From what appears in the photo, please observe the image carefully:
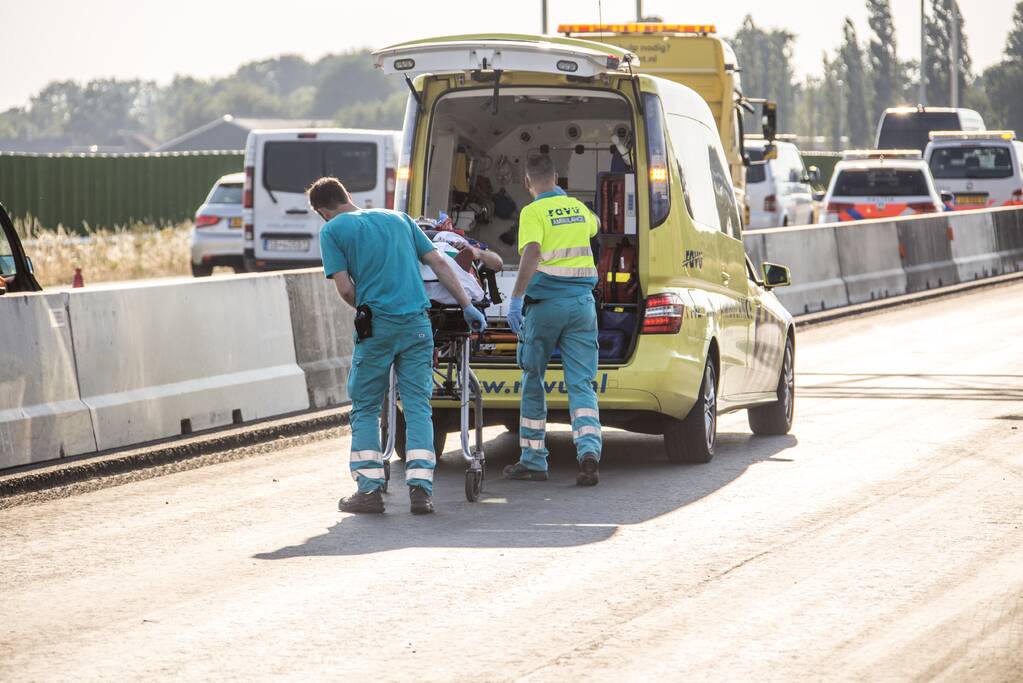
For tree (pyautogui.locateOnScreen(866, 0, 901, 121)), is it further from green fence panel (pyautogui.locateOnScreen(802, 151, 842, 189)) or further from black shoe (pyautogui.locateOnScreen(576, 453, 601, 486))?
black shoe (pyautogui.locateOnScreen(576, 453, 601, 486))

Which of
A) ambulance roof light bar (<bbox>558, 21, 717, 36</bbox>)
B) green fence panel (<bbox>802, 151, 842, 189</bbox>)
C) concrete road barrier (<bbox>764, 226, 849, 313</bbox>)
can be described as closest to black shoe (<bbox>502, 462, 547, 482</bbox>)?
concrete road barrier (<bbox>764, 226, 849, 313</bbox>)

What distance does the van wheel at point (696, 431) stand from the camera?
1111cm

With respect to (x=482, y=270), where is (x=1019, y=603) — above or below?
below

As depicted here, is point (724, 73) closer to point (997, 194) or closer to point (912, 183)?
point (912, 183)

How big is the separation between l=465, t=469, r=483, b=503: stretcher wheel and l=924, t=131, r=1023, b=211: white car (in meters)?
28.6

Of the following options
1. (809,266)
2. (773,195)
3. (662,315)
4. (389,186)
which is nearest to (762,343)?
(662,315)

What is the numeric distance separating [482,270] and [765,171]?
82.2 feet

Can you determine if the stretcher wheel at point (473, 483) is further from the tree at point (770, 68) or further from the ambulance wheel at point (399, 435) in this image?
the tree at point (770, 68)

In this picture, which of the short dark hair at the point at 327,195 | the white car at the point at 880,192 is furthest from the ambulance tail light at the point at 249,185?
the short dark hair at the point at 327,195

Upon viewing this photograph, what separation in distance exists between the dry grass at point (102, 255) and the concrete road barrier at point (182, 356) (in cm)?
1804

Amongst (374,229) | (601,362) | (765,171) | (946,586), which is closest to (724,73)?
(765,171)

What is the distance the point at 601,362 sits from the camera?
35.5 feet

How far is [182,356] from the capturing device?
1243 cm

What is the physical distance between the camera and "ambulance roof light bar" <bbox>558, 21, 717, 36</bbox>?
2243cm
